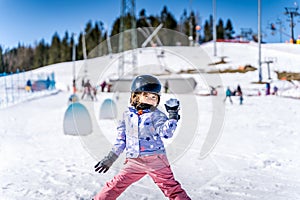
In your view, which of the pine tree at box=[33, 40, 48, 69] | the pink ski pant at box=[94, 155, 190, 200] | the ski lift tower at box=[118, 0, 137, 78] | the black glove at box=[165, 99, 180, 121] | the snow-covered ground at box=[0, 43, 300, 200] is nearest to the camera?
the black glove at box=[165, 99, 180, 121]

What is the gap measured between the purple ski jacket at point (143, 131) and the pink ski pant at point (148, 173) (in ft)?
0.10

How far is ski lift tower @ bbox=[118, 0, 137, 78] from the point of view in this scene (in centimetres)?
163

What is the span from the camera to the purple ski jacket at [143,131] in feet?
3.75

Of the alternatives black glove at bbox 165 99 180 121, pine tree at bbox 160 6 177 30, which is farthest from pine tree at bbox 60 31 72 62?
black glove at bbox 165 99 180 121

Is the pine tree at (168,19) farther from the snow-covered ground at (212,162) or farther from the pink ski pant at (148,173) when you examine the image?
the pink ski pant at (148,173)

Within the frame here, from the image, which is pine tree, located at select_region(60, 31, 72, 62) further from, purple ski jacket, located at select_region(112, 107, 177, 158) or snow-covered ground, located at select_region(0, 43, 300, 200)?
purple ski jacket, located at select_region(112, 107, 177, 158)

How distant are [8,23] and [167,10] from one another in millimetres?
1008

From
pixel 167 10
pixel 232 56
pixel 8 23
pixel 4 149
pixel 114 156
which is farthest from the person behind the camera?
pixel 4 149

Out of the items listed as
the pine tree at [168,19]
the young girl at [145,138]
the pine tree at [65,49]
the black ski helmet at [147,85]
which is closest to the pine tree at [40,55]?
the pine tree at [65,49]

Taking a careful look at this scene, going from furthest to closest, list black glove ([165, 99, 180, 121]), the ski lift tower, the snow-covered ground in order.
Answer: the snow-covered ground < the ski lift tower < black glove ([165, 99, 180, 121])

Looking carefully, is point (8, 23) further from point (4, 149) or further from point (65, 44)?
point (4, 149)

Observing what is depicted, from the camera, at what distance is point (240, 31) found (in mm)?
2061

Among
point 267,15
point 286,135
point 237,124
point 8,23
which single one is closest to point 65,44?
point 8,23

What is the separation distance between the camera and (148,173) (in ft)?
4.13
